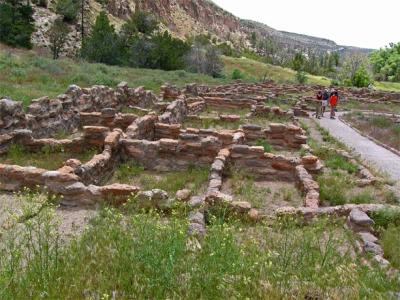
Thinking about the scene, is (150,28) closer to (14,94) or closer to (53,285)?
(14,94)

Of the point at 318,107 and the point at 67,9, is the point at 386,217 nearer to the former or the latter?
the point at 318,107

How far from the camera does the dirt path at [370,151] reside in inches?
567

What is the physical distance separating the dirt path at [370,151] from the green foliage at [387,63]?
82.6m

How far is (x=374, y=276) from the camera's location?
5.46 m

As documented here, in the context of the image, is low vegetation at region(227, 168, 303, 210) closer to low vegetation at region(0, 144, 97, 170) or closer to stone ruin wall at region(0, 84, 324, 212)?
stone ruin wall at region(0, 84, 324, 212)

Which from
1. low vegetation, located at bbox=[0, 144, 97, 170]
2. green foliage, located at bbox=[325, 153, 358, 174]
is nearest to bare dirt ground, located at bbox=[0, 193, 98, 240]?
low vegetation, located at bbox=[0, 144, 97, 170]

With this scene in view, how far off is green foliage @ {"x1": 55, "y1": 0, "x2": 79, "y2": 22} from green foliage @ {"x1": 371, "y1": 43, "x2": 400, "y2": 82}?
228 ft

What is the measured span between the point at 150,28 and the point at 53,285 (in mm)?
64942

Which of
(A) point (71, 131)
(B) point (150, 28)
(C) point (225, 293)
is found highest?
(B) point (150, 28)

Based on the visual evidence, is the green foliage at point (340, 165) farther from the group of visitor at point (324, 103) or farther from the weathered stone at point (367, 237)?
the group of visitor at point (324, 103)

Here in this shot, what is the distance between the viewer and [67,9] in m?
59.2

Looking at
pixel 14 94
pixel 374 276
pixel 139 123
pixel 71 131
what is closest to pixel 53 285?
pixel 374 276

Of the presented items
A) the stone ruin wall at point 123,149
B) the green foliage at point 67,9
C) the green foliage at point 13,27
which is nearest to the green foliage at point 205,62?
the green foliage at point 67,9

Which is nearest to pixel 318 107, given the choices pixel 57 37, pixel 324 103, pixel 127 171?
pixel 324 103
